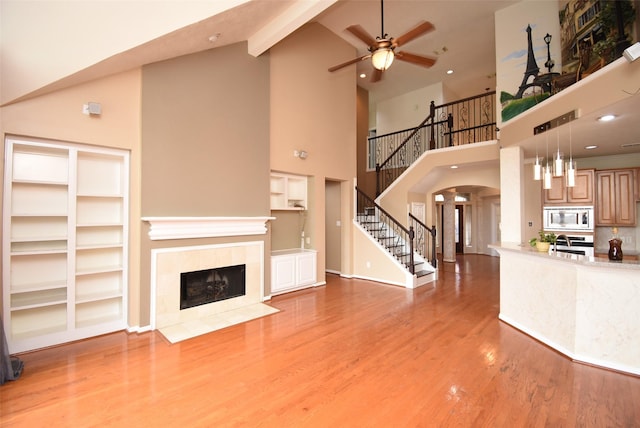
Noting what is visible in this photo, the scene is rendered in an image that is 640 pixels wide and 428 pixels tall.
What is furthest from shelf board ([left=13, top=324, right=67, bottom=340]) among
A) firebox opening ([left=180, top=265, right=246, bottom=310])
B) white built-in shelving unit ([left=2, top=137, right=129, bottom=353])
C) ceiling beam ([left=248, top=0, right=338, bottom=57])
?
ceiling beam ([left=248, top=0, right=338, bottom=57])

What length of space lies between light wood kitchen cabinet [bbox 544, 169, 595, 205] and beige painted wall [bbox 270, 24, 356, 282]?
434cm

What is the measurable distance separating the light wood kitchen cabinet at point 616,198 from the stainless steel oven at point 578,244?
364 mm

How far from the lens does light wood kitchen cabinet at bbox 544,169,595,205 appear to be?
543 centimetres

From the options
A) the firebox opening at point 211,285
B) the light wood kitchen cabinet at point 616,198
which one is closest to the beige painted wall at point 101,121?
the firebox opening at point 211,285

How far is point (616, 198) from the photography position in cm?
523

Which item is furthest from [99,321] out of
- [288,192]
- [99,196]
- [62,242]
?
[288,192]

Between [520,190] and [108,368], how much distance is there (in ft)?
19.8

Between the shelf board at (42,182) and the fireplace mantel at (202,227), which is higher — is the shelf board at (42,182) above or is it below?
above

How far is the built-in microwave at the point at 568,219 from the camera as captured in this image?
5477 mm

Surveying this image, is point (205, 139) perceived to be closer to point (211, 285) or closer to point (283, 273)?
point (211, 285)

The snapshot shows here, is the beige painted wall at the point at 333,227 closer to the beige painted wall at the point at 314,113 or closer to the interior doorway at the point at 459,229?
the beige painted wall at the point at 314,113

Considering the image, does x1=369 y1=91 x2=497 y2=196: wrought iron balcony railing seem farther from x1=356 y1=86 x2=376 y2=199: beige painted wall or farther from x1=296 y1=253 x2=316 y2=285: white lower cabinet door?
x1=296 y1=253 x2=316 y2=285: white lower cabinet door

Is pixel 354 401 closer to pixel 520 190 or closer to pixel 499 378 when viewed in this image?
pixel 499 378

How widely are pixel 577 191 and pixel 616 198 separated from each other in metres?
0.56
